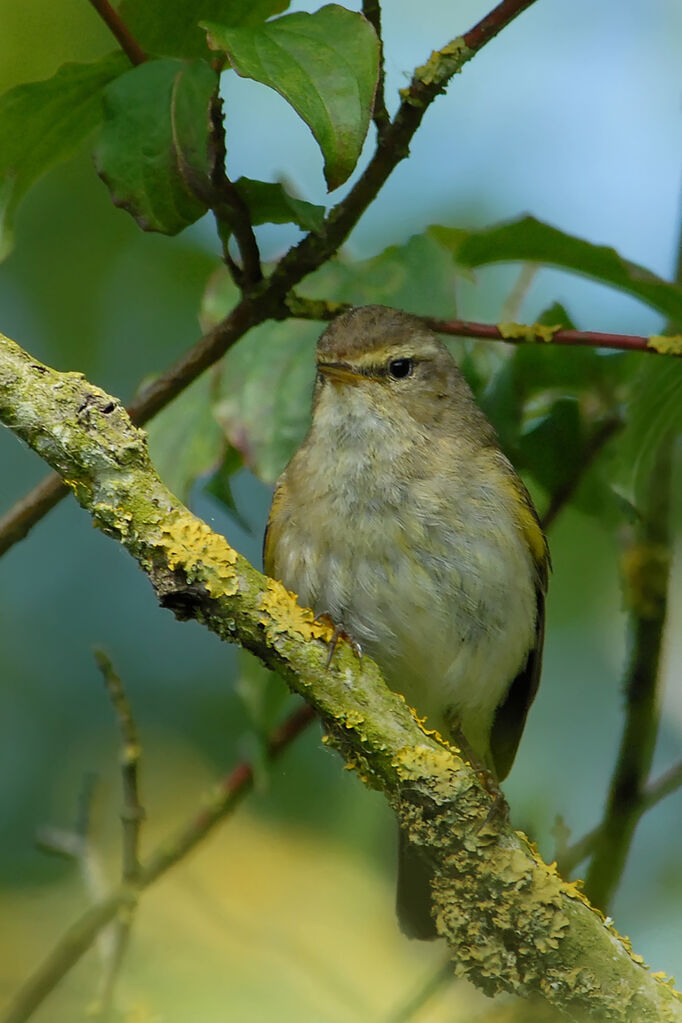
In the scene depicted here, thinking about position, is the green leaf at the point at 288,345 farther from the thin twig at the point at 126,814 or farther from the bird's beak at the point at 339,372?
the thin twig at the point at 126,814

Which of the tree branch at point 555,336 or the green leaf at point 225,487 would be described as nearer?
the tree branch at point 555,336

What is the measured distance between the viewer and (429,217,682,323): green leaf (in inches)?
116

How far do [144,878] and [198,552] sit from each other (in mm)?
1468

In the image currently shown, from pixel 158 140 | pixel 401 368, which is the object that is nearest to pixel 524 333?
pixel 401 368

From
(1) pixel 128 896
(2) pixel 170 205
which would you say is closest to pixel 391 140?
(2) pixel 170 205

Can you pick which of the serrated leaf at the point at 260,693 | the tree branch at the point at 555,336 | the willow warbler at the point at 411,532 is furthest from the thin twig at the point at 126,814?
the tree branch at the point at 555,336

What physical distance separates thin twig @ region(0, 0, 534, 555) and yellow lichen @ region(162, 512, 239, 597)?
587 mm

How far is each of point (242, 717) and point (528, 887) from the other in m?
2.59

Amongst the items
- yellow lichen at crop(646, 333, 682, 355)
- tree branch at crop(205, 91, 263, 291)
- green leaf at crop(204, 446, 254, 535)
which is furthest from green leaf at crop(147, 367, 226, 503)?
yellow lichen at crop(646, 333, 682, 355)

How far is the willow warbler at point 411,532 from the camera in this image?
3.31 m

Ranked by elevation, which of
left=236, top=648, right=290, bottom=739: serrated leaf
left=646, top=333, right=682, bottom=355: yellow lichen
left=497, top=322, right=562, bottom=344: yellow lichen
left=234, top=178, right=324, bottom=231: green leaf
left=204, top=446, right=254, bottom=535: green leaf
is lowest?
left=236, top=648, right=290, bottom=739: serrated leaf

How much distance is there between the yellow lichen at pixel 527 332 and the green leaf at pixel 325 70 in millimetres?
800

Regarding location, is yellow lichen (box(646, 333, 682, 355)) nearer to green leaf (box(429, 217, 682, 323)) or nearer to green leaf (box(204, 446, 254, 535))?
green leaf (box(429, 217, 682, 323))

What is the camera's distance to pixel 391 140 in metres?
2.62
